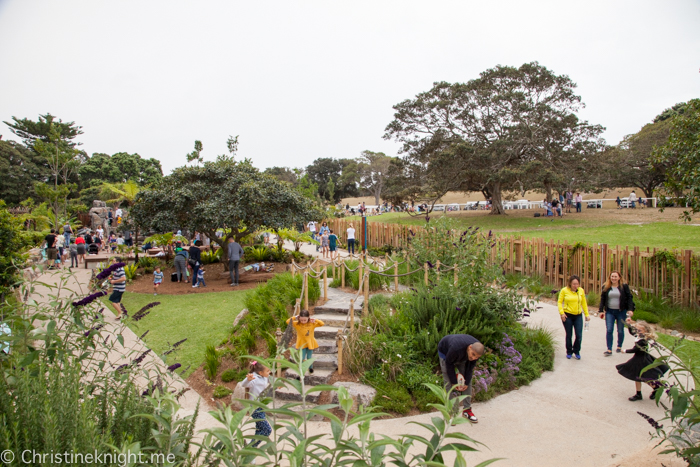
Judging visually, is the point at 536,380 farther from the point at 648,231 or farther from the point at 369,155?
the point at 369,155

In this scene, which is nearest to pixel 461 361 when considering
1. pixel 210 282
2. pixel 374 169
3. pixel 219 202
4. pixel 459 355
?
pixel 459 355

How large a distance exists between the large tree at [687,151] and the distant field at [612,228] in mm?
4489

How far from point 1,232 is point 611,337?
11551 millimetres

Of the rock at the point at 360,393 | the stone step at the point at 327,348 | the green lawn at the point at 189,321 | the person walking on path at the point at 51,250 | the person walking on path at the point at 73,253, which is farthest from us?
the person walking on path at the point at 73,253

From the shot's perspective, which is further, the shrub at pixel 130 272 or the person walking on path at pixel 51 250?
the person walking on path at pixel 51 250

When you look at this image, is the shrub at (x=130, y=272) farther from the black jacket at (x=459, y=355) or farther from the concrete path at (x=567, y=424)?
the black jacket at (x=459, y=355)

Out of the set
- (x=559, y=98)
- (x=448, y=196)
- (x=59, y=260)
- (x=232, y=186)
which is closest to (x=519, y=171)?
(x=559, y=98)

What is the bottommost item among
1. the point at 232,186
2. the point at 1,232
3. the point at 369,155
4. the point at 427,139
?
the point at 1,232

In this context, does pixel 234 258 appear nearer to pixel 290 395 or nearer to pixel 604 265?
pixel 290 395

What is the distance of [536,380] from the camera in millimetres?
6875

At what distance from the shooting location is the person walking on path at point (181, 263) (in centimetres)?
1488

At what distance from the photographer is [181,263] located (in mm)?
14969

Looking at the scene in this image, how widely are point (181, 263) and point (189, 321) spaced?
5.05 m

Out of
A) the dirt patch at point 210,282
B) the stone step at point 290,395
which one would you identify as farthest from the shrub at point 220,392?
the dirt patch at point 210,282
